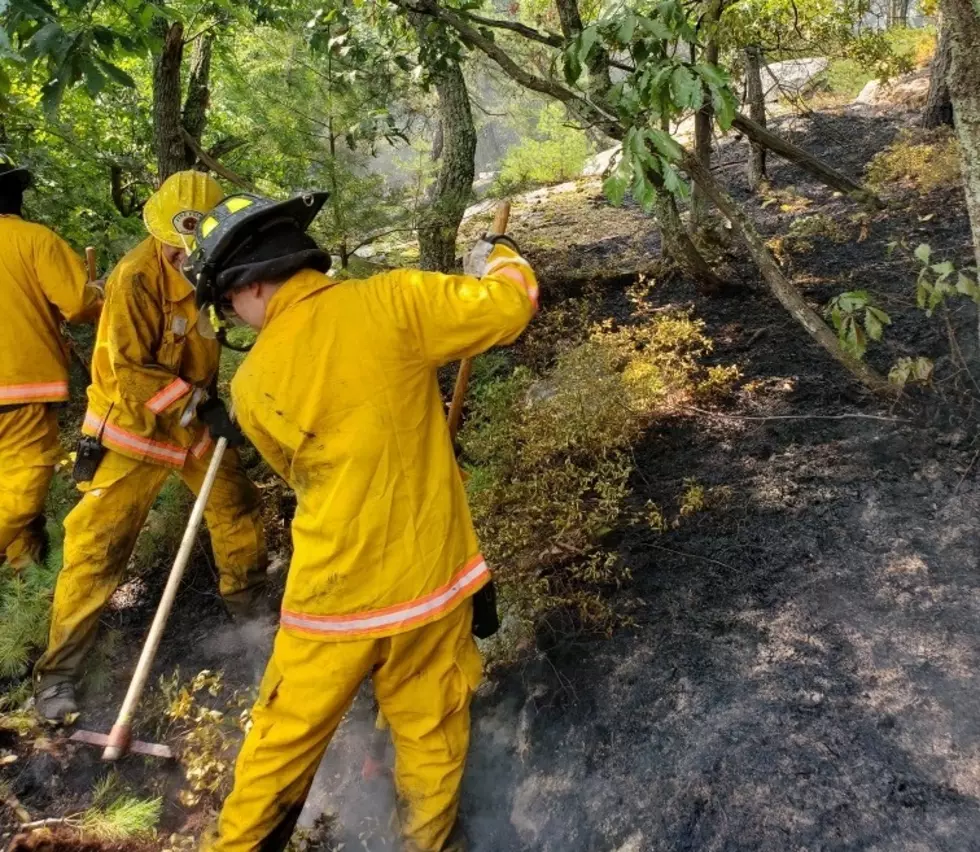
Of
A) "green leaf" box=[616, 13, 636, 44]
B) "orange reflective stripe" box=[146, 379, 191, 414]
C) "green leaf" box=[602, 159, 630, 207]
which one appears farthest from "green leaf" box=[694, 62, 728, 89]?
"orange reflective stripe" box=[146, 379, 191, 414]

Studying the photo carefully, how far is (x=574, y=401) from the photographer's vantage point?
3666 mm

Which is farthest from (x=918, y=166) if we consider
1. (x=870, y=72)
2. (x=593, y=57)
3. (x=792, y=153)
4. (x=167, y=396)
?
(x=167, y=396)

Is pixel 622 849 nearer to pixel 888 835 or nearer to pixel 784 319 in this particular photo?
pixel 888 835

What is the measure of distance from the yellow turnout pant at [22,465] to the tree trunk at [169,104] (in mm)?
2058

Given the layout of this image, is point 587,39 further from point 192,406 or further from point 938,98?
point 938,98

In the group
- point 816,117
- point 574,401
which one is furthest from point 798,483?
point 816,117

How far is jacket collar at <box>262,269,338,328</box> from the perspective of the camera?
79.3 inches

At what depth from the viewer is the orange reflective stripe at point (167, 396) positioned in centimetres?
310

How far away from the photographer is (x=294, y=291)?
6.63 feet

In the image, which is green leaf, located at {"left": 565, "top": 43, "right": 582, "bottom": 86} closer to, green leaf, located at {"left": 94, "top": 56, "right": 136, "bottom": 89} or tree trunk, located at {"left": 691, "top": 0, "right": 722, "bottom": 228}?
tree trunk, located at {"left": 691, "top": 0, "right": 722, "bottom": 228}

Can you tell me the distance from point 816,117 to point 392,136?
5.84 m

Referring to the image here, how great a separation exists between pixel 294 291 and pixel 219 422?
54.5 inches

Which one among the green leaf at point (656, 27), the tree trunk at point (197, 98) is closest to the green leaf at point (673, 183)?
the green leaf at point (656, 27)

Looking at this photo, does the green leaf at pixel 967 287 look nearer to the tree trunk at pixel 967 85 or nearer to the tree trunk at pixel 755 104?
the tree trunk at pixel 967 85
